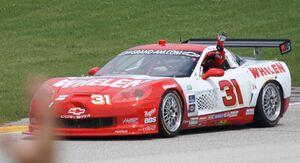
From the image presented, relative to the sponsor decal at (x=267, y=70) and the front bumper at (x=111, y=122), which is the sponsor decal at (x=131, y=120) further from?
the sponsor decal at (x=267, y=70)

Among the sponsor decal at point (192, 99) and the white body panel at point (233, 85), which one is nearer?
the sponsor decal at point (192, 99)

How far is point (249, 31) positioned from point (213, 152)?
2000cm

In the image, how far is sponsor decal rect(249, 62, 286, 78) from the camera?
10664mm

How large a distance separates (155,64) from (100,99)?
55.2 inches

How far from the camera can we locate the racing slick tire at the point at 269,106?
10625mm

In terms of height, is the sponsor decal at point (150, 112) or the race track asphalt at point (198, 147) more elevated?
the sponsor decal at point (150, 112)

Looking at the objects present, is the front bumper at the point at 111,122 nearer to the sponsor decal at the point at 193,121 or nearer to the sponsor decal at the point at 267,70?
the sponsor decal at the point at 193,121

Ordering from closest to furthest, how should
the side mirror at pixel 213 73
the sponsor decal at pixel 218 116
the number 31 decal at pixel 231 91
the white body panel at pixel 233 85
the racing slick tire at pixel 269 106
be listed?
the white body panel at pixel 233 85 → the side mirror at pixel 213 73 → the sponsor decal at pixel 218 116 → the number 31 decal at pixel 231 91 → the racing slick tire at pixel 269 106

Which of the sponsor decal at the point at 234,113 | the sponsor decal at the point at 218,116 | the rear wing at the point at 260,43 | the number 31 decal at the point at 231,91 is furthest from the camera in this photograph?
the rear wing at the point at 260,43

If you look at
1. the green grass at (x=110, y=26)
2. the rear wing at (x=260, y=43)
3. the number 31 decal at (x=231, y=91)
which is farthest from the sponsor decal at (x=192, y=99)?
the green grass at (x=110, y=26)

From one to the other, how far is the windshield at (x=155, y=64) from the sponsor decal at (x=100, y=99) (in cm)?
112

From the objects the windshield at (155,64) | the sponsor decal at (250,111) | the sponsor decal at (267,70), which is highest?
the windshield at (155,64)

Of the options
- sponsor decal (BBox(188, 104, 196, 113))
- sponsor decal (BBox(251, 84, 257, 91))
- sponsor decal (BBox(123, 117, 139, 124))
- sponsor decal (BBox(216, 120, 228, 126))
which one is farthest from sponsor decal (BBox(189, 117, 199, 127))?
sponsor decal (BBox(251, 84, 257, 91))

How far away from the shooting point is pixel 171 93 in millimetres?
9297
